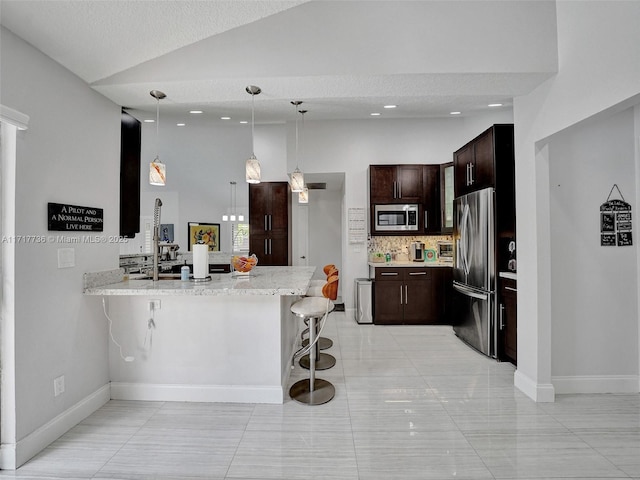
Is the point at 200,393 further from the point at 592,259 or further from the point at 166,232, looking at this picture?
the point at 166,232

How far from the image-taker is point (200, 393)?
105 inches

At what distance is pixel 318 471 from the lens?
1.86m

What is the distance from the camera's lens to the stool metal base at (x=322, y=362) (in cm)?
332

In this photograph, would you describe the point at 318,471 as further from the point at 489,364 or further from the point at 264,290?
the point at 489,364

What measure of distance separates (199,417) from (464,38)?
3365 mm

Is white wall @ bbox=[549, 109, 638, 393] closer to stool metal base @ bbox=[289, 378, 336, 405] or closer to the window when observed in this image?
stool metal base @ bbox=[289, 378, 336, 405]

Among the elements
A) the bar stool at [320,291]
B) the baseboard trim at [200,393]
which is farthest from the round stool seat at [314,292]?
the baseboard trim at [200,393]

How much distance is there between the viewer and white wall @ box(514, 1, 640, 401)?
1.90m

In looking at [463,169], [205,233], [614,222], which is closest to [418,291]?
Result: [463,169]

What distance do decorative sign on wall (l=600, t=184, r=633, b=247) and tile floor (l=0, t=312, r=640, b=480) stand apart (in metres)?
1.29

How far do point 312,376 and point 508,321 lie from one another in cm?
211

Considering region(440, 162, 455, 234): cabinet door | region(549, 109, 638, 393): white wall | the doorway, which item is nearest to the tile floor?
region(549, 109, 638, 393): white wall

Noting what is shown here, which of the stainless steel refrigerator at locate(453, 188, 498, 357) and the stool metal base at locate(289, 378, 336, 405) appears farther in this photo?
the stainless steel refrigerator at locate(453, 188, 498, 357)

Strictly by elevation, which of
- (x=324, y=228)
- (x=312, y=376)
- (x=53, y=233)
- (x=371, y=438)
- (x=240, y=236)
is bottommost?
(x=371, y=438)
